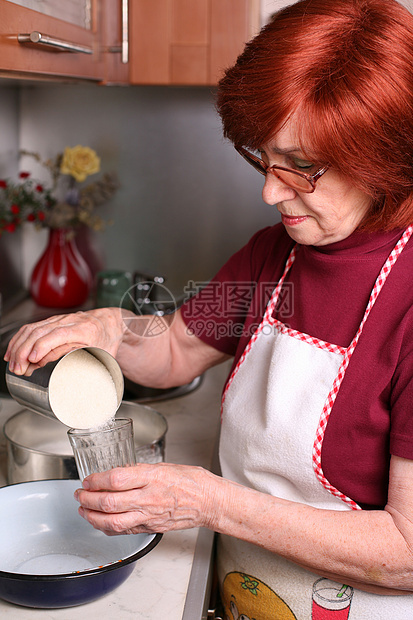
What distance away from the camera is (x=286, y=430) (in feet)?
3.08

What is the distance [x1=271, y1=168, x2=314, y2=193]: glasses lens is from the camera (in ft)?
2.81

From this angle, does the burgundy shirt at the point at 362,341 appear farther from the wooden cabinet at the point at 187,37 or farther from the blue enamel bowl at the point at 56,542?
the wooden cabinet at the point at 187,37

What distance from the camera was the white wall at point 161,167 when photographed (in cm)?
194

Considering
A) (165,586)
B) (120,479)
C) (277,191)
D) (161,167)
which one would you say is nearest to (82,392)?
(120,479)

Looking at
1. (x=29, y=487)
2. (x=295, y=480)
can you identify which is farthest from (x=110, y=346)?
(x=295, y=480)

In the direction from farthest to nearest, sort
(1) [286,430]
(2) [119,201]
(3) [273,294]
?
(2) [119,201] < (3) [273,294] < (1) [286,430]

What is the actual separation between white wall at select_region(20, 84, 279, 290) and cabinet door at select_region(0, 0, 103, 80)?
0.55 m

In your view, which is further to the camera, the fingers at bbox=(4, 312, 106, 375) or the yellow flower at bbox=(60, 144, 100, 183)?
the yellow flower at bbox=(60, 144, 100, 183)

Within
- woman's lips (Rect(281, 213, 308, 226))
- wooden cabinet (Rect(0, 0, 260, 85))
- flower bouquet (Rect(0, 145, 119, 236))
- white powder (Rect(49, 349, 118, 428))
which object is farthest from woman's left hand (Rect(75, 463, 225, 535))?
flower bouquet (Rect(0, 145, 119, 236))

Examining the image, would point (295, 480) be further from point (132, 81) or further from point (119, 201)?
point (119, 201)

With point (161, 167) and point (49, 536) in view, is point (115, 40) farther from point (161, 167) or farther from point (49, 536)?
point (49, 536)

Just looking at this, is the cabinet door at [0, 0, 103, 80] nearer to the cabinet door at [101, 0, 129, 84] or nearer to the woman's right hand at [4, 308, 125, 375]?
the cabinet door at [101, 0, 129, 84]

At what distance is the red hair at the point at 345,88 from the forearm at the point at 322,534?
391 millimetres

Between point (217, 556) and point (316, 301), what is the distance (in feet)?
1.56
